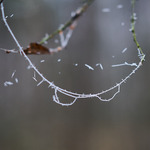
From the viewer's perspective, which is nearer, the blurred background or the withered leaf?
the withered leaf

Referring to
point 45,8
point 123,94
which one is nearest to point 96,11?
point 45,8

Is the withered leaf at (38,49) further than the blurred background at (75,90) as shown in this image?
No

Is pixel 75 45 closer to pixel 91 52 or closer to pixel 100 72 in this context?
pixel 91 52

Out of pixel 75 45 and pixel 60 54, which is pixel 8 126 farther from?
pixel 75 45

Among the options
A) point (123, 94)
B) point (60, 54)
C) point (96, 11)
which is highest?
point (96, 11)

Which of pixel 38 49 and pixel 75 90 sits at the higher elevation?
Answer: pixel 75 90

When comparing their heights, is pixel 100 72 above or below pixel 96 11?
below

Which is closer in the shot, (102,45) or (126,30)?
(126,30)

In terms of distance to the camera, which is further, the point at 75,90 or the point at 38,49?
the point at 75,90
